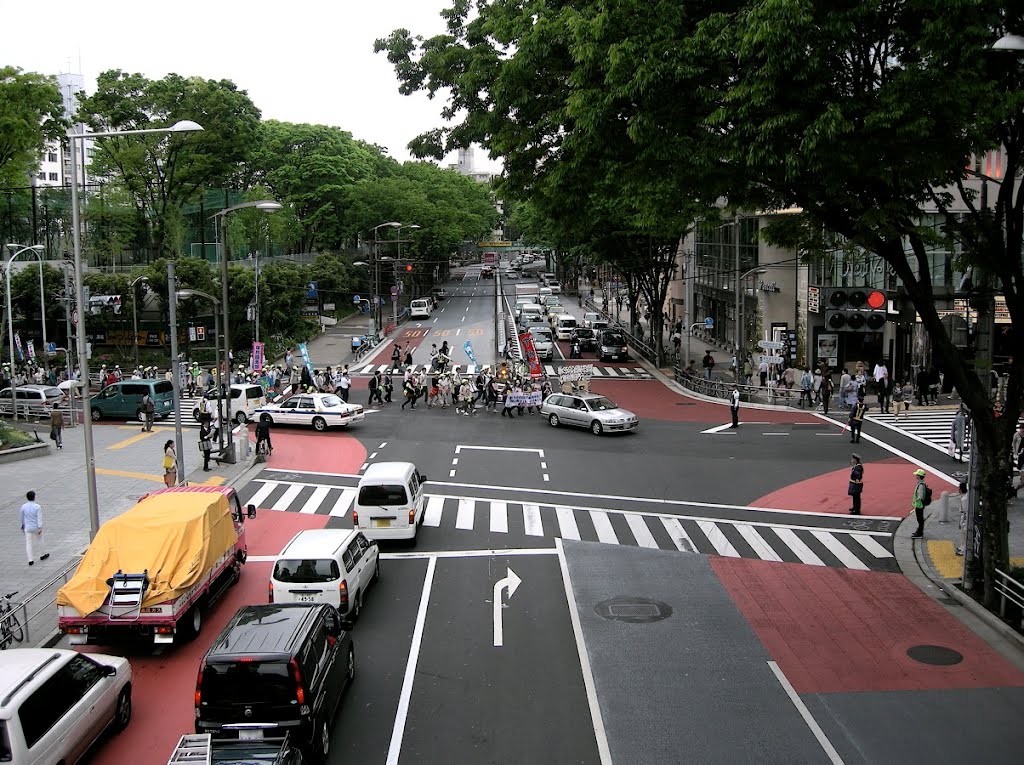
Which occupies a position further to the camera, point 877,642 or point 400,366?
point 400,366

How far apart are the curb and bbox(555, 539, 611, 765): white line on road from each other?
6829 mm

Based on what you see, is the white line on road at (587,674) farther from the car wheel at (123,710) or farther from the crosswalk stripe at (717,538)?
the car wheel at (123,710)

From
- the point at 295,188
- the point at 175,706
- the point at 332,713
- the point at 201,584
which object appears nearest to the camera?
the point at 332,713

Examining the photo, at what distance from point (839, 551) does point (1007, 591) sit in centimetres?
546

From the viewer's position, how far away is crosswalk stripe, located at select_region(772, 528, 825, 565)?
20797 millimetres

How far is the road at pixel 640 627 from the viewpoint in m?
12.3

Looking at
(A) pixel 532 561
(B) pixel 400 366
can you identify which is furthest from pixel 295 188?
(A) pixel 532 561

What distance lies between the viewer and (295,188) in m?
96.5

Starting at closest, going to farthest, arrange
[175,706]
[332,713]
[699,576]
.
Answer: [332,713] → [175,706] → [699,576]

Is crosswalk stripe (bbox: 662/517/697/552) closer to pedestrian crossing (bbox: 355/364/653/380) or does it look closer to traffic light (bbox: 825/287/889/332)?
traffic light (bbox: 825/287/889/332)

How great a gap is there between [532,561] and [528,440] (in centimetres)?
1538

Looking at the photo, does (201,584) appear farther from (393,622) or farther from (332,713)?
(332,713)

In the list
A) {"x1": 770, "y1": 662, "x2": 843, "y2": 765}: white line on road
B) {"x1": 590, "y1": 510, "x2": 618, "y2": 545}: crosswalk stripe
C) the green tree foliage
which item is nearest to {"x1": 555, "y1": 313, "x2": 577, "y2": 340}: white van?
the green tree foliage

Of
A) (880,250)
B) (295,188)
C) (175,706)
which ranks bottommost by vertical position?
(175,706)
